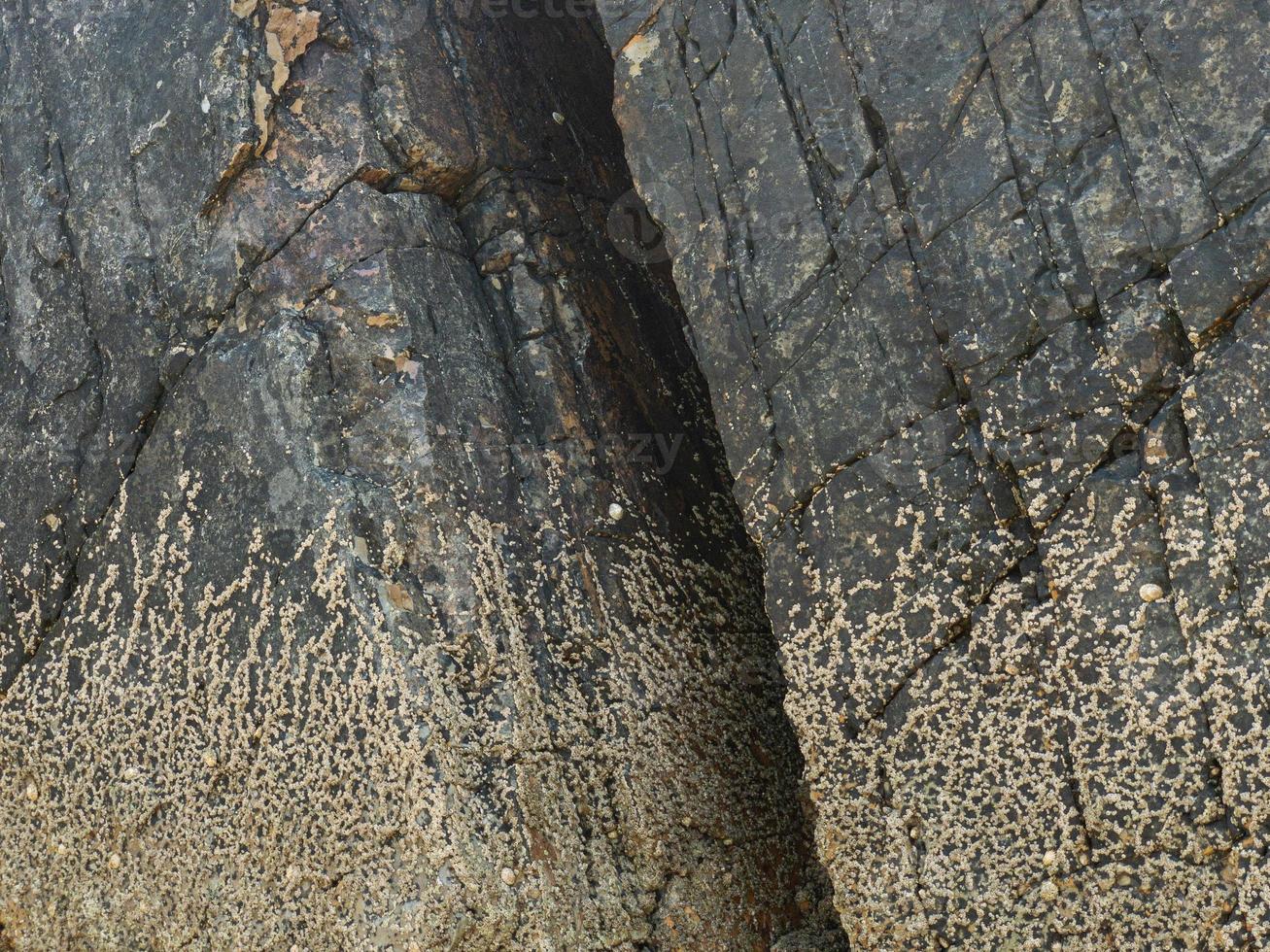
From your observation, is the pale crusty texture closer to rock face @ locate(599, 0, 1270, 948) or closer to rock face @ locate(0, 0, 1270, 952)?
rock face @ locate(0, 0, 1270, 952)

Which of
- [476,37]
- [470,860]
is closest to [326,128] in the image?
[476,37]

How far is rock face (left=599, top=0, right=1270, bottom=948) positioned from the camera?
185 centimetres

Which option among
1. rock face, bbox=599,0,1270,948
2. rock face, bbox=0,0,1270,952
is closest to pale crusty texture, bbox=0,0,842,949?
rock face, bbox=0,0,1270,952

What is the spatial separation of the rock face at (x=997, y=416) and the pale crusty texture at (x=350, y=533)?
0.34m

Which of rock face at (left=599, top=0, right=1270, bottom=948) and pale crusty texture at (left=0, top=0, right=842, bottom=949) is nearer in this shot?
rock face at (left=599, top=0, right=1270, bottom=948)

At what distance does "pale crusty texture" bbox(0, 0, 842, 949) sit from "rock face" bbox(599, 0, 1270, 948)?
0.34 meters

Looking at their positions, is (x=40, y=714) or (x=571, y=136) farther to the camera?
(x=571, y=136)

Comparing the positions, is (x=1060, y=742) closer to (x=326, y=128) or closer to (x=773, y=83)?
(x=773, y=83)

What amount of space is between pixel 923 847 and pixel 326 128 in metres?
1.72

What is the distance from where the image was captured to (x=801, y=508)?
221cm

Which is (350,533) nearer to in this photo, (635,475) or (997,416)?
(635,475)

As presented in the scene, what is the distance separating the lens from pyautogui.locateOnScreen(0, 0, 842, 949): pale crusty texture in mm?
2291

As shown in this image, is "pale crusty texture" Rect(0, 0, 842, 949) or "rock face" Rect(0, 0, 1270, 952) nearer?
"rock face" Rect(0, 0, 1270, 952)

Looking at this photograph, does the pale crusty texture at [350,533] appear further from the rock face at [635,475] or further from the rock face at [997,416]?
the rock face at [997,416]
